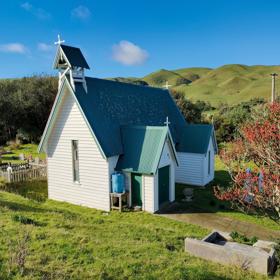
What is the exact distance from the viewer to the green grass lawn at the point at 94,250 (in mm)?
7488

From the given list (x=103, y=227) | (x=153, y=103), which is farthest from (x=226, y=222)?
(x=153, y=103)

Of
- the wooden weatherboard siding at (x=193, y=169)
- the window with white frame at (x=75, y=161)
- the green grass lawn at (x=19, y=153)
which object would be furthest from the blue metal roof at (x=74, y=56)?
the green grass lawn at (x=19, y=153)

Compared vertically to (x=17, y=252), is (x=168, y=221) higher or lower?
lower

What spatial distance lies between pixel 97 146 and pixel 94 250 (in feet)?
24.3

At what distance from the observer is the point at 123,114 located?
18453mm

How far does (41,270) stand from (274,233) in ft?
34.4

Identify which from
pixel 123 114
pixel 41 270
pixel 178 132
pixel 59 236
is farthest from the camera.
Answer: pixel 178 132

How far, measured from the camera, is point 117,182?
1549 centimetres

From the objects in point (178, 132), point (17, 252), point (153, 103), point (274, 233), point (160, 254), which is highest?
point (153, 103)

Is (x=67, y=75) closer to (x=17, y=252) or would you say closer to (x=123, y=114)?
(x=123, y=114)

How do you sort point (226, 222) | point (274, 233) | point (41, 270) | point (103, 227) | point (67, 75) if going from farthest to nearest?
point (67, 75) → point (226, 222) → point (274, 233) → point (103, 227) → point (41, 270)

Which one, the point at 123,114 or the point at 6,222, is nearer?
the point at 6,222

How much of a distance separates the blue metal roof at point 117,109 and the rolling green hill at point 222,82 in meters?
46.6

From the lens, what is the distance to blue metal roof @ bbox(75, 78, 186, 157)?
15969 mm
